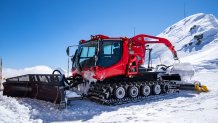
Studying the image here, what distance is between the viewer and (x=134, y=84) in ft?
38.3

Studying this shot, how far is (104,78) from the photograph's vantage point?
10977mm

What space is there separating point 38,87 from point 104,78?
285 cm

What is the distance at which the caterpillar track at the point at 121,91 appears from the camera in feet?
34.6

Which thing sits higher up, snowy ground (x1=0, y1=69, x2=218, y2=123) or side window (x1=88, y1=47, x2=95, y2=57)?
side window (x1=88, y1=47, x2=95, y2=57)

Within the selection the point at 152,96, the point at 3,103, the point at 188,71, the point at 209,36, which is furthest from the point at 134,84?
the point at 209,36

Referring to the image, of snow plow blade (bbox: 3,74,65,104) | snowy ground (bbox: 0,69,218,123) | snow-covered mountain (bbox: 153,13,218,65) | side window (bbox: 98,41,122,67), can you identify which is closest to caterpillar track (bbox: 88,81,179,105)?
snowy ground (bbox: 0,69,218,123)

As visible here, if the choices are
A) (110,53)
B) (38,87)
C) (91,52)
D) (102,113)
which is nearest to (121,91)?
(110,53)

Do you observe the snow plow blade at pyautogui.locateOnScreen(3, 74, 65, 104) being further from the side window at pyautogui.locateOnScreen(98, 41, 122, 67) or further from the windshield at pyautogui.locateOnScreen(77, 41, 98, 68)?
the side window at pyautogui.locateOnScreen(98, 41, 122, 67)

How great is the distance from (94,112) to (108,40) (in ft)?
11.6

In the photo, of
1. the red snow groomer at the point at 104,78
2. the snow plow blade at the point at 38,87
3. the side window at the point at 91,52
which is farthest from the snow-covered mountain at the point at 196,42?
the snow plow blade at the point at 38,87

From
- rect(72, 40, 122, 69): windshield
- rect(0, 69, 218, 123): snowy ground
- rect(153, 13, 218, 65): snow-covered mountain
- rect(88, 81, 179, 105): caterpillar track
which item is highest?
rect(153, 13, 218, 65): snow-covered mountain

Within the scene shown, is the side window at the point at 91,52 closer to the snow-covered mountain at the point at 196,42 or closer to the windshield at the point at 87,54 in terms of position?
the windshield at the point at 87,54

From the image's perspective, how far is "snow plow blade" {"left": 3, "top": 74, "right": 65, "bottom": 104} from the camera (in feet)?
31.2

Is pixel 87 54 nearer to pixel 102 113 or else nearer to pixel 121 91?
pixel 121 91
